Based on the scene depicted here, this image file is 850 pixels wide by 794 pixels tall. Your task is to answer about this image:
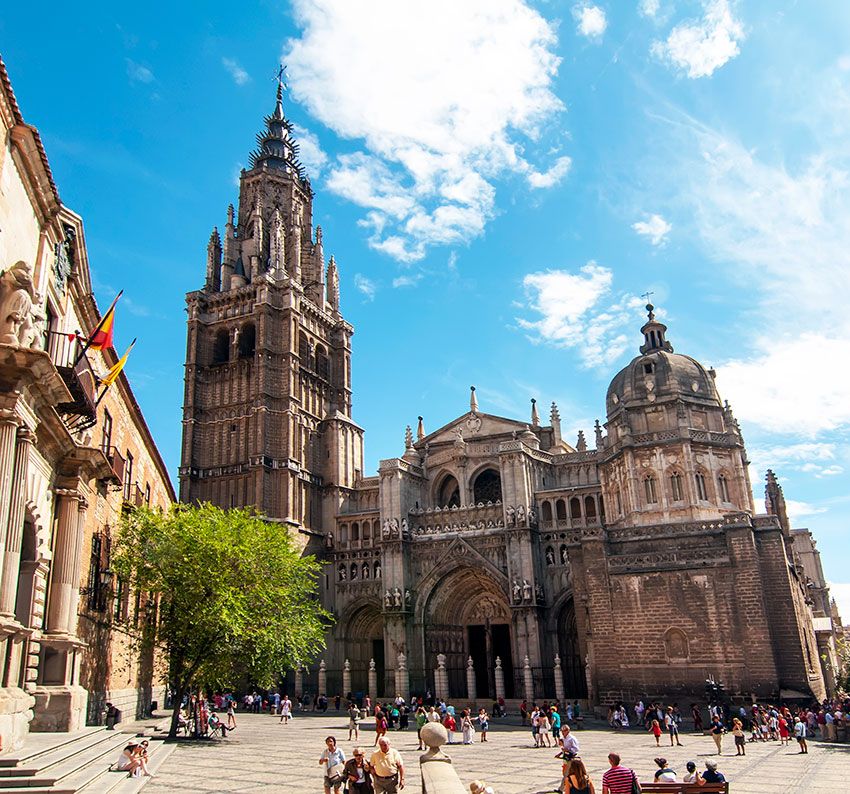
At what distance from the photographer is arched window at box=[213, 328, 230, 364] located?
5760 centimetres

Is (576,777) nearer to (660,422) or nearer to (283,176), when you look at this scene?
(660,422)

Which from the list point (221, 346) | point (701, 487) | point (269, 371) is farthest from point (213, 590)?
point (221, 346)

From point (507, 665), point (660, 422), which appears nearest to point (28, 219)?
point (660, 422)

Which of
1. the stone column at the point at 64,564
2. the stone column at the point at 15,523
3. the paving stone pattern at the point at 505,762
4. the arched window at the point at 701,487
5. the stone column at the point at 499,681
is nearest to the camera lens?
the stone column at the point at 15,523

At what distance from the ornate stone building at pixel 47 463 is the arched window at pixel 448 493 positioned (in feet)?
97.8

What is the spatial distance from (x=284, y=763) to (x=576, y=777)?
42.3ft

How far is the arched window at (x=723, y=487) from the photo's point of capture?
→ 37.1 metres

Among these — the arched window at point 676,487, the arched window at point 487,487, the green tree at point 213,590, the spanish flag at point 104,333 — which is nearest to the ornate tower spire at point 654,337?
the arched window at point 676,487

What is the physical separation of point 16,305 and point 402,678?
34.4 m

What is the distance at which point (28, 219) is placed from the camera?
53.4 ft

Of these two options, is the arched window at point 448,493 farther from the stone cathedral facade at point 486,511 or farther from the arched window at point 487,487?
the arched window at point 487,487

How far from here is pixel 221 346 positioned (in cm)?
5812

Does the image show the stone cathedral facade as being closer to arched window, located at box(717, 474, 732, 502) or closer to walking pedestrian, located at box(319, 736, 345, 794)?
arched window, located at box(717, 474, 732, 502)

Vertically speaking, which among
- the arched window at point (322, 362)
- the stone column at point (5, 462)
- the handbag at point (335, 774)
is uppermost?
the arched window at point (322, 362)
